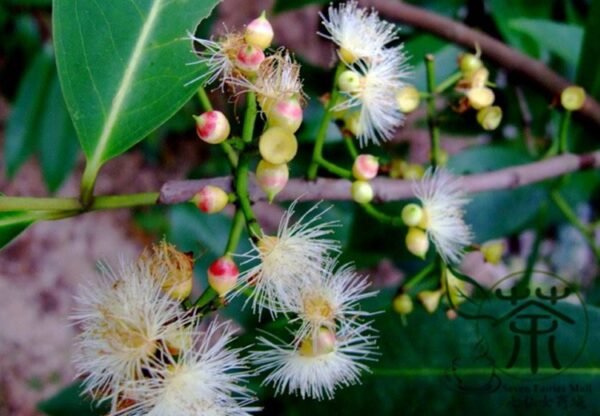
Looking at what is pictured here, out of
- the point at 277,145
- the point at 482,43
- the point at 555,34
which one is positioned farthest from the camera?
the point at 555,34

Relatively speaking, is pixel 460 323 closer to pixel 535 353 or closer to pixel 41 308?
pixel 535 353

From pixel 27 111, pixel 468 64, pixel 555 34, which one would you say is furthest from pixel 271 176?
pixel 27 111

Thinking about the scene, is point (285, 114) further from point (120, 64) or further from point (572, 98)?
point (572, 98)

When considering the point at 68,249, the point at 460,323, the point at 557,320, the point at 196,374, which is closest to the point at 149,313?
the point at 196,374

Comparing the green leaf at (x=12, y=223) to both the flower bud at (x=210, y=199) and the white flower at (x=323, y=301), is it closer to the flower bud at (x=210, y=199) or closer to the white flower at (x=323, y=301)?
the flower bud at (x=210, y=199)

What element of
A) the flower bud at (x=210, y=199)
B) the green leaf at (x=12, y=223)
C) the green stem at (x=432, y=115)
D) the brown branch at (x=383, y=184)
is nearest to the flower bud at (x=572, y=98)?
the brown branch at (x=383, y=184)
